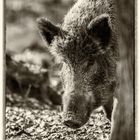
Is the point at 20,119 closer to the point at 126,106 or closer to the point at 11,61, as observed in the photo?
the point at 11,61

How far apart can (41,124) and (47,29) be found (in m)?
0.59

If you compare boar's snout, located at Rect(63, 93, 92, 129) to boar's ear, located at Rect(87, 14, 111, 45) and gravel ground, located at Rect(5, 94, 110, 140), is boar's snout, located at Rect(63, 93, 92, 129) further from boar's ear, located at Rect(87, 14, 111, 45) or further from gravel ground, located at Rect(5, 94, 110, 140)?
boar's ear, located at Rect(87, 14, 111, 45)

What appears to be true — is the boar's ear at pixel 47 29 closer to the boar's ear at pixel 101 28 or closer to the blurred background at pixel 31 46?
the blurred background at pixel 31 46

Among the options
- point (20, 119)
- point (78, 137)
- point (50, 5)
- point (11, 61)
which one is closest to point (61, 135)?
point (78, 137)

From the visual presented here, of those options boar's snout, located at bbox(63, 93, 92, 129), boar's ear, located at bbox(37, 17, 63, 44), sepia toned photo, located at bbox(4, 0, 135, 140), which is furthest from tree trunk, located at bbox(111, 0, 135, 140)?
boar's ear, located at bbox(37, 17, 63, 44)

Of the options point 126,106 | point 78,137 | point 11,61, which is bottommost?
point 78,137

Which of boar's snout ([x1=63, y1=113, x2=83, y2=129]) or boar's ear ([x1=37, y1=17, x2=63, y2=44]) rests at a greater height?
boar's ear ([x1=37, y1=17, x2=63, y2=44])

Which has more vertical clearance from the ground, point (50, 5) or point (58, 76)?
point (50, 5)

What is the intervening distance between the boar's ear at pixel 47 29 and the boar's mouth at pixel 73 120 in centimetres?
49

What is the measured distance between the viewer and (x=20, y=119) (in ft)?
10.4

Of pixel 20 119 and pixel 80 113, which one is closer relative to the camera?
pixel 80 113

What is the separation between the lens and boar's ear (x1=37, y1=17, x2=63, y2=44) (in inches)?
117

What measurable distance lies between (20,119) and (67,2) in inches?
30.9

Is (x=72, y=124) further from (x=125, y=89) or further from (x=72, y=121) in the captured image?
(x=125, y=89)
